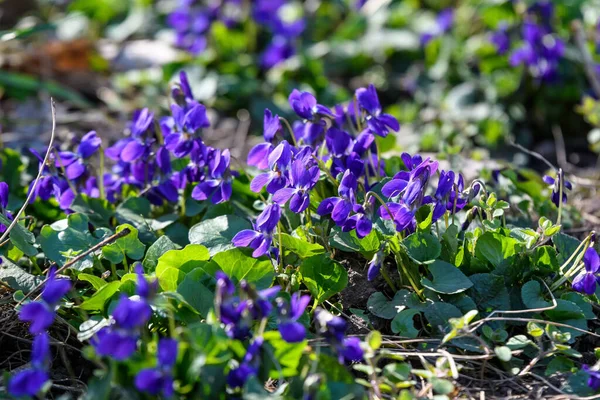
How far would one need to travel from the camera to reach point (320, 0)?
19.6ft

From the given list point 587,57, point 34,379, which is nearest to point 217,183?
point 34,379

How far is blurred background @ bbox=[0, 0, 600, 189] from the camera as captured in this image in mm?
4559

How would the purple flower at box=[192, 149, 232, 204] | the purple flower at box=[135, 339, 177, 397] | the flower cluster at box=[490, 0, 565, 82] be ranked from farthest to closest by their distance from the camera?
the flower cluster at box=[490, 0, 565, 82], the purple flower at box=[192, 149, 232, 204], the purple flower at box=[135, 339, 177, 397]

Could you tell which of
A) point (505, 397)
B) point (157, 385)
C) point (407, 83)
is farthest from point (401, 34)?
point (157, 385)

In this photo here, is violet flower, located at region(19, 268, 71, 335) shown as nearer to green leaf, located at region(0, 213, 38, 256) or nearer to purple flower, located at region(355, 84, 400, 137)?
green leaf, located at region(0, 213, 38, 256)

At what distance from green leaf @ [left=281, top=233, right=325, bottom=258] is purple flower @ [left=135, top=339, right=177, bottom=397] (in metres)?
0.70

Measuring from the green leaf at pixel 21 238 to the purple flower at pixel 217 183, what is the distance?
517 millimetres

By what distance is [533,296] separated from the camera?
7.29ft

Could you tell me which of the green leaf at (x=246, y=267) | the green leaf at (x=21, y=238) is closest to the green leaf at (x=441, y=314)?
the green leaf at (x=246, y=267)

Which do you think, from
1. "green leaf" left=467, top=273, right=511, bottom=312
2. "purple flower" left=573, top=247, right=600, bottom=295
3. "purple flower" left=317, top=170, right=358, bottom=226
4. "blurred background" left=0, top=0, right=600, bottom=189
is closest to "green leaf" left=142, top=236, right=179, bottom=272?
"purple flower" left=317, top=170, right=358, bottom=226

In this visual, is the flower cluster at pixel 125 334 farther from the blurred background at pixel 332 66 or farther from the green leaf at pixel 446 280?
the blurred background at pixel 332 66

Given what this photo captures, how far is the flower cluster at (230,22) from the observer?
5.19 meters

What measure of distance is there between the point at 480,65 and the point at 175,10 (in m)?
2.36

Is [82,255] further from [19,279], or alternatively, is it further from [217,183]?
[217,183]
